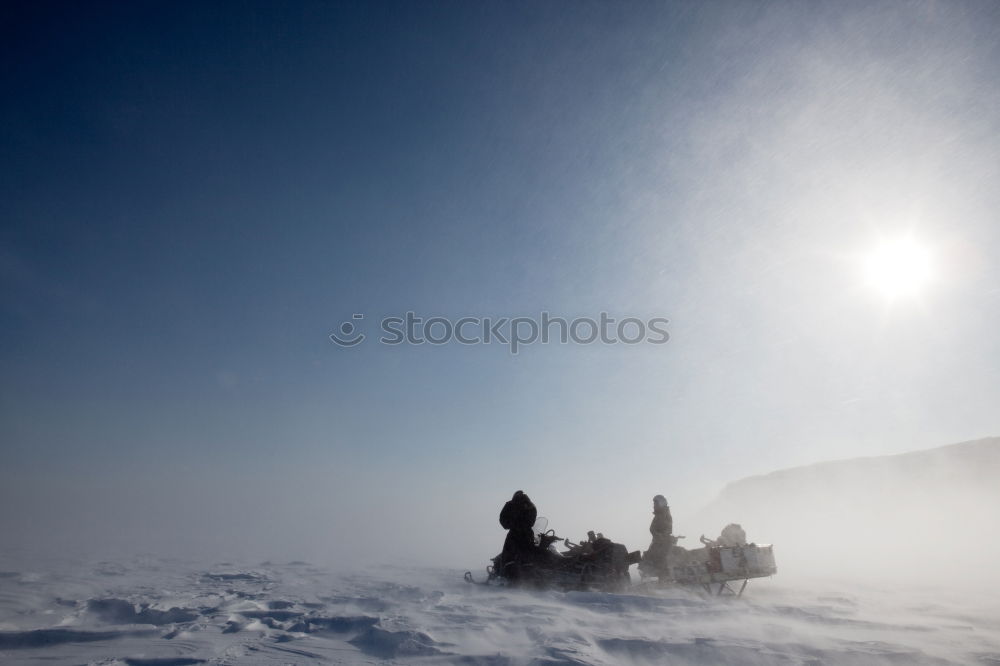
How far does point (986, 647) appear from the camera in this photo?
894 cm

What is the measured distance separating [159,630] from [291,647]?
394cm

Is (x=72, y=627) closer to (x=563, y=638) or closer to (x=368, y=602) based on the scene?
(x=368, y=602)

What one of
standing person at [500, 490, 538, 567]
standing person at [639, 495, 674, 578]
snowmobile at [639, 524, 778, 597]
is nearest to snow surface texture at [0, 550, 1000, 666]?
snowmobile at [639, 524, 778, 597]

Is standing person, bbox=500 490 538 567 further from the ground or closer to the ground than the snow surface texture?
further from the ground

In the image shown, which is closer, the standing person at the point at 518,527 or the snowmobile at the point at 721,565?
the snowmobile at the point at 721,565

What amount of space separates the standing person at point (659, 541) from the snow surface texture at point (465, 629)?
7.52 metres

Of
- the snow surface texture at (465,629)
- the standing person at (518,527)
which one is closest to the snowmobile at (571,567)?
the standing person at (518,527)

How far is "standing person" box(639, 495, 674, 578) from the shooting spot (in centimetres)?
2341

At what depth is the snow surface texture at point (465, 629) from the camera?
8180 mm

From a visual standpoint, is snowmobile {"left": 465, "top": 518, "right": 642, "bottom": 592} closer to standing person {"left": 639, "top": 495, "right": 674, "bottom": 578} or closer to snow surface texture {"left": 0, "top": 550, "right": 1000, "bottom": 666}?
standing person {"left": 639, "top": 495, "right": 674, "bottom": 578}

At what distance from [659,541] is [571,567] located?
567 centimetres

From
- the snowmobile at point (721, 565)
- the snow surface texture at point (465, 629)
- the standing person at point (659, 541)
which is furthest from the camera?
the standing person at point (659, 541)

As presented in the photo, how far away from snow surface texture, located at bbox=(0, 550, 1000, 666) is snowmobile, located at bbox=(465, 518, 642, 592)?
4.90m

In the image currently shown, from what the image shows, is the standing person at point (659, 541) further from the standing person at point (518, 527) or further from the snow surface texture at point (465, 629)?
the snow surface texture at point (465, 629)
